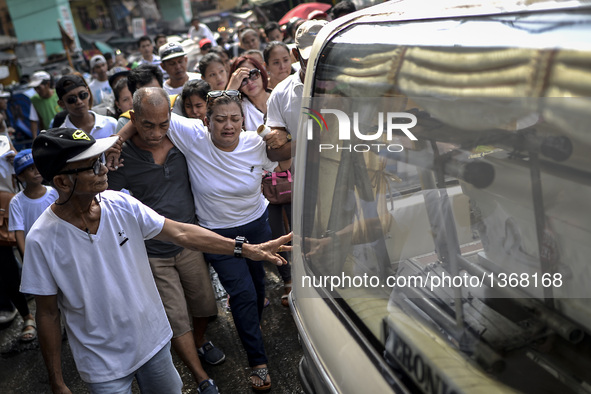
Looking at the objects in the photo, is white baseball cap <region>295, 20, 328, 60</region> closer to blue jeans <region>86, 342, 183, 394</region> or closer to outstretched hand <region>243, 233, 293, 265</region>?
outstretched hand <region>243, 233, 293, 265</region>

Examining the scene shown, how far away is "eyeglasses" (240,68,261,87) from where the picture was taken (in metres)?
4.30

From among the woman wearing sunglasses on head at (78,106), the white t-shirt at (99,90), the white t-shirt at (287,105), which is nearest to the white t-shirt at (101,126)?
the woman wearing sunglasses on head at (78,106)

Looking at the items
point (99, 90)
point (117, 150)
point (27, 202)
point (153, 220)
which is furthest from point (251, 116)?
point (99, 90)

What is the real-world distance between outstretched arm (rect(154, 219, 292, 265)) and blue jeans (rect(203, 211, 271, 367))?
65cm

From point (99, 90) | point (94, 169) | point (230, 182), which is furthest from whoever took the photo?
point (99, 90)

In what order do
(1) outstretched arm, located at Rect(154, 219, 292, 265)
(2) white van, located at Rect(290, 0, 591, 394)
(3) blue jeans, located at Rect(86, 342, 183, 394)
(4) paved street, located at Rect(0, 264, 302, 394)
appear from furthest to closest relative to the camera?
(4) paved street, located at Rect(0, 264, 302, 394) → (1) outstretched arm, located at Rect(154, 219, 292, 265) → (3) blue jeans, located at Rect(86, 342, 183, 394) → (2) white van, located at Rect(290, 0, 591, 394)

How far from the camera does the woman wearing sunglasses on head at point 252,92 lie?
426 centimetres

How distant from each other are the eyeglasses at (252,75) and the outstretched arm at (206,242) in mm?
2010

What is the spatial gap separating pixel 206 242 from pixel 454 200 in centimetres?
145

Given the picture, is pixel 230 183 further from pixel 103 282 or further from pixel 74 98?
pixel 74 98

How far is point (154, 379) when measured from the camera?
2.53 m

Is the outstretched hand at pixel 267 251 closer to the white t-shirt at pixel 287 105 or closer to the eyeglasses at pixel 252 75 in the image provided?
the white t-shirt at pixel 287 105

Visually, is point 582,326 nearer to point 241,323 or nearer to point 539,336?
point 539,336

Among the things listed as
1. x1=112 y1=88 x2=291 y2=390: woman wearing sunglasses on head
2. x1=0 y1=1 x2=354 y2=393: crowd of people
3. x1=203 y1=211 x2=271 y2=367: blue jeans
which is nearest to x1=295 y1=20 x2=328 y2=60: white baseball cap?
x1=0 y1=1 x2=354 y2=393: crowd of people
